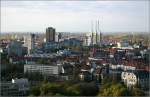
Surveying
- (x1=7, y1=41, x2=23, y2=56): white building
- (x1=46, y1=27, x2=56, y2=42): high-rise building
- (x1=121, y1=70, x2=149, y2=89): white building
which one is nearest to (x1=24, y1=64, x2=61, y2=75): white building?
(x1=121, y1=70, x2=149, y2=89): white building

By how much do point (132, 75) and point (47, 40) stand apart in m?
8.61

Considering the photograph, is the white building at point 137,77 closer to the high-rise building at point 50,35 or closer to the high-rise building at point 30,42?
the high-rise building at point 30,42

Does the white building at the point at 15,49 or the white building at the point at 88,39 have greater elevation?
the white building at the point at 88,39

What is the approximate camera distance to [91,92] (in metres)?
3.56

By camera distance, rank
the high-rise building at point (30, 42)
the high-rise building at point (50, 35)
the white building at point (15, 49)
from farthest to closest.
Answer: the high-rise building at point (50, 35)
the high-rise building at point (30, 42)
the white building at point (15, 49)

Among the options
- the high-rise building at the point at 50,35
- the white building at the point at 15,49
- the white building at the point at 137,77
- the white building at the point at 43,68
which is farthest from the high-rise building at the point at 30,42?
the white building at the point at 137,77

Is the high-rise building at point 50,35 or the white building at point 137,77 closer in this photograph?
the white building at point 137,77

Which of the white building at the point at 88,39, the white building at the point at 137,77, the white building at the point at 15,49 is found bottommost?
the white building at the point at 137,77

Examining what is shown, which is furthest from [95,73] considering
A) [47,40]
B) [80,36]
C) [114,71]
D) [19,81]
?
[80,36]

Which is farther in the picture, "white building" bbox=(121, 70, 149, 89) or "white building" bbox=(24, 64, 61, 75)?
"white building" bbox=(24, 64, 61, 75)

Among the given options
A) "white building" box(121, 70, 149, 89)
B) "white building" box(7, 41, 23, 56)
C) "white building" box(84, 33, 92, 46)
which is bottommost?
"white building" box(121, 70, 149, 89)

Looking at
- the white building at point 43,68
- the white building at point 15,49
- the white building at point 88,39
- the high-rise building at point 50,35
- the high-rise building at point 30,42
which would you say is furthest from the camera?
the white building at point 88,39

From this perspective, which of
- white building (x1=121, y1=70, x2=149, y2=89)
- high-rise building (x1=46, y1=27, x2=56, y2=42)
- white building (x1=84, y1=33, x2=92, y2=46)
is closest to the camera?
white building (x1=121, y1=70, x2=149, y2=89)

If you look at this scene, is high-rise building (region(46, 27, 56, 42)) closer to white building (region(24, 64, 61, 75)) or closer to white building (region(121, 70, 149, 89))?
white building (region(24, 64, 61, 75))
